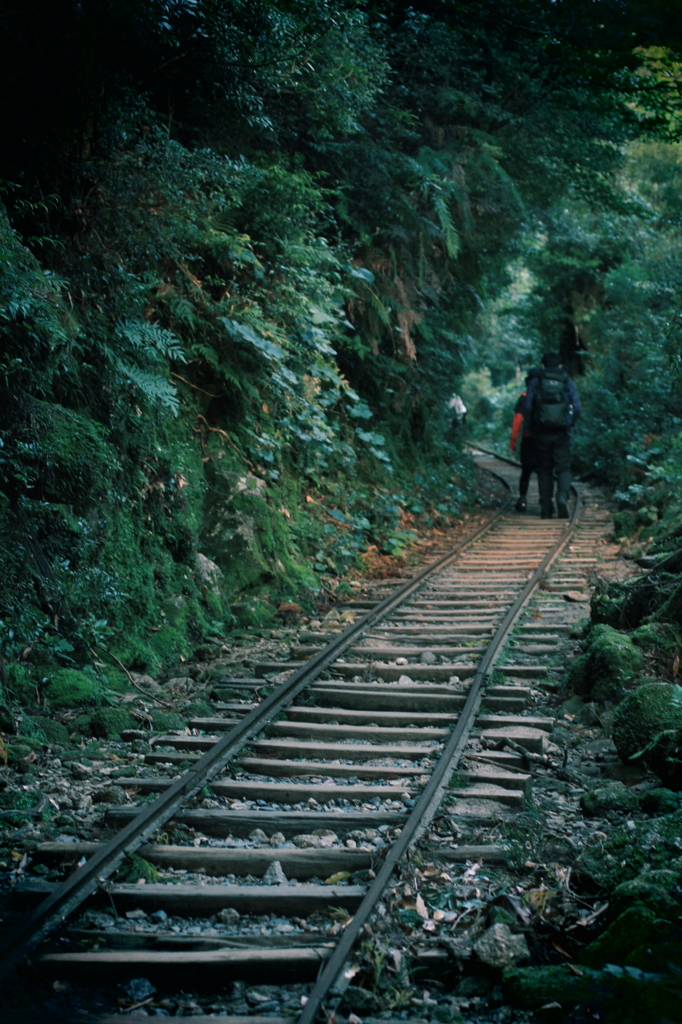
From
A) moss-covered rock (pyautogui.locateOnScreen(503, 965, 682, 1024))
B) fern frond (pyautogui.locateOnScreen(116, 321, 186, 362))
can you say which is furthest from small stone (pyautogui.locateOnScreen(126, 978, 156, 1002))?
fern frond (pyautogui.locateOnScreen(116, 321, 186, 362))

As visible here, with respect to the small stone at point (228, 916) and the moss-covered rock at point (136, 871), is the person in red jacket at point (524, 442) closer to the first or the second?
the moss-covered rock at point (136, 871)

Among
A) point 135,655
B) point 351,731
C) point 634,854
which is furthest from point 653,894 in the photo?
point 135,655

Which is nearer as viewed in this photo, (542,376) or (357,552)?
(357,552)

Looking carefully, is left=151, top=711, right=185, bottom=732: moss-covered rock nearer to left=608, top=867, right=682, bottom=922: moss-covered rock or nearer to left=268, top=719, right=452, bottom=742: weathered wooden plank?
left=268, top=719, right=452, bottom=742: weathered wooden plank

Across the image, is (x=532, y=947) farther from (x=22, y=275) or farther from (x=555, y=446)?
(x=555, y=446)

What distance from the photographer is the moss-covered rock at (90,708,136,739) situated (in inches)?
203

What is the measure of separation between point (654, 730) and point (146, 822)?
102 inches

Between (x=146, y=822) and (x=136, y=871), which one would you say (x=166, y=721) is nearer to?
(x=146, y=822)

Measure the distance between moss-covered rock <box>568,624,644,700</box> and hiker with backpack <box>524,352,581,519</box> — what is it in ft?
24.1

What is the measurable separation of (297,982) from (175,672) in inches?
152

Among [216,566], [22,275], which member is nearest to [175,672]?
[216,566]

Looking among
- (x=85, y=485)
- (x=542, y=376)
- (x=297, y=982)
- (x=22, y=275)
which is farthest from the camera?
(x=542, y=376)

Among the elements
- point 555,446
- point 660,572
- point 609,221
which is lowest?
point 660,572

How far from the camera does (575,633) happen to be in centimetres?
729
